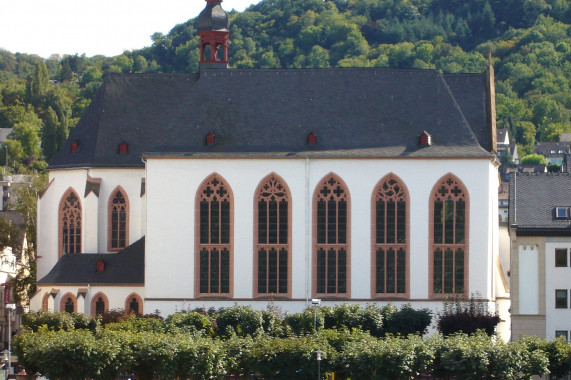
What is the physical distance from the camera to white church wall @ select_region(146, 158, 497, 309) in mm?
100125

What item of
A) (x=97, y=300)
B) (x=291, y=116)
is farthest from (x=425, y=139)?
(x=97, y=300)

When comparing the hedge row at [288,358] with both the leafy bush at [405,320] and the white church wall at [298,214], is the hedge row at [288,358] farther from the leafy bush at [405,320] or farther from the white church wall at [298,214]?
the white church wall at [298,214]

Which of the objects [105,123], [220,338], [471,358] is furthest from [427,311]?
[105,123]

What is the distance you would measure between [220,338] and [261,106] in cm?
1802

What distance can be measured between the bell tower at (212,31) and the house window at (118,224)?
10.2 meters

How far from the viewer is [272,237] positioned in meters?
101

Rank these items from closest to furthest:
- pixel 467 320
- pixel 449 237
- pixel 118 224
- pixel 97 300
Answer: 1. pixel 467 320
2. pixel 449 237
3. pixel 97 300
4. pixel 118 224

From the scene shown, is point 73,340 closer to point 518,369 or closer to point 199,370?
point 199,370

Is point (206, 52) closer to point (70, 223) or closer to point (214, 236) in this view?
point (70, 223)

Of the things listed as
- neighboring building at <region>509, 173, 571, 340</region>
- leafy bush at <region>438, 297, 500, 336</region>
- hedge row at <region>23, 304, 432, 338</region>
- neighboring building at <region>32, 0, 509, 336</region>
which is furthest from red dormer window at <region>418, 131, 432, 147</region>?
hedge row at <region>23, 304, 432, 338</region>

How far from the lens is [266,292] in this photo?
100688mm

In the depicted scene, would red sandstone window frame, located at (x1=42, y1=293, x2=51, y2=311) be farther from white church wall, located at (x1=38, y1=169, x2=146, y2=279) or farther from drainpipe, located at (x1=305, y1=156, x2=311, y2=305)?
drainpipe, located at (x1=305, y1=156, x2=311, y2=305)

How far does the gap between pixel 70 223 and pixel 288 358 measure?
3111 centimetres

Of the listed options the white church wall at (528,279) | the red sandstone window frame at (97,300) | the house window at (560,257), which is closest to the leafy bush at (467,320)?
the white church wall at (528,279)
